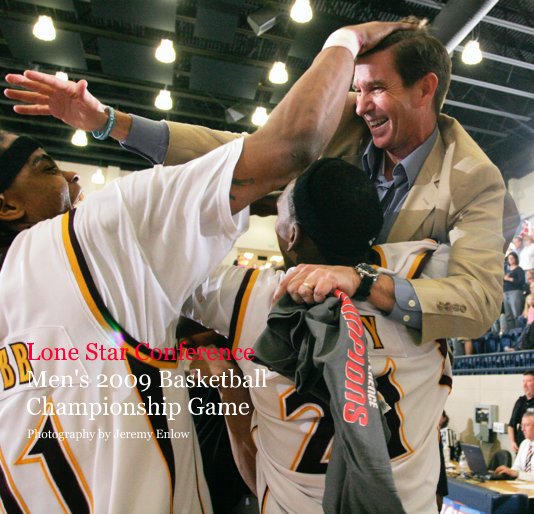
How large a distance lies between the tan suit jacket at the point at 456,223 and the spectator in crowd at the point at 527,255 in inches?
304

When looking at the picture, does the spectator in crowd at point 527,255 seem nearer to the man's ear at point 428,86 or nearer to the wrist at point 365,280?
the man's ear at point 428,86

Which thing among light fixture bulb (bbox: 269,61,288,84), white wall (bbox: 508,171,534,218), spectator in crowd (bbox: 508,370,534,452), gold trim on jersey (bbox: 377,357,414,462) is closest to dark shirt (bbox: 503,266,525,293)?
white wall (bbox: 508,171,534,218)

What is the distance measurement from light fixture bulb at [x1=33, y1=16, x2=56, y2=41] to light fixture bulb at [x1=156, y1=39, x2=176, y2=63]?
1.19m

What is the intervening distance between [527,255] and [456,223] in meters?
8.01

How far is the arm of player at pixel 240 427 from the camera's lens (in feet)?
4.09

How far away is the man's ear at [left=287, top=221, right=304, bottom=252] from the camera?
1184 millimetres

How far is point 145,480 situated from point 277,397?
1.11ft

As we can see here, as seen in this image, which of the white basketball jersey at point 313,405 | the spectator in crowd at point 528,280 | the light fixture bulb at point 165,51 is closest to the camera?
the white basketball jersey at point 313,405

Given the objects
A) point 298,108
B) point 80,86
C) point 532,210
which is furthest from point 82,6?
point 532,210

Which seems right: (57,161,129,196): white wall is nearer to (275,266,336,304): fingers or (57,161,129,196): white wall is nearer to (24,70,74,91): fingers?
(24,70,74,91): fingers

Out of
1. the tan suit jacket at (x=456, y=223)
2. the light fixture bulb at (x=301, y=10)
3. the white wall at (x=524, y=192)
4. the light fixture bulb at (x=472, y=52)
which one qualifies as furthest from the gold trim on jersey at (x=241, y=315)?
the white wall at (x=524, y=192)

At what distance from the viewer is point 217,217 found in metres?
0.97

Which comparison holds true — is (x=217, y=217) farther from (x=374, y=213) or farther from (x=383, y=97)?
(x=383, y=97)

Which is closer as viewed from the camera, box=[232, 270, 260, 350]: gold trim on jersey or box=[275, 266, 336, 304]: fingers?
box=[275, 266, 336, 304]: fingers
